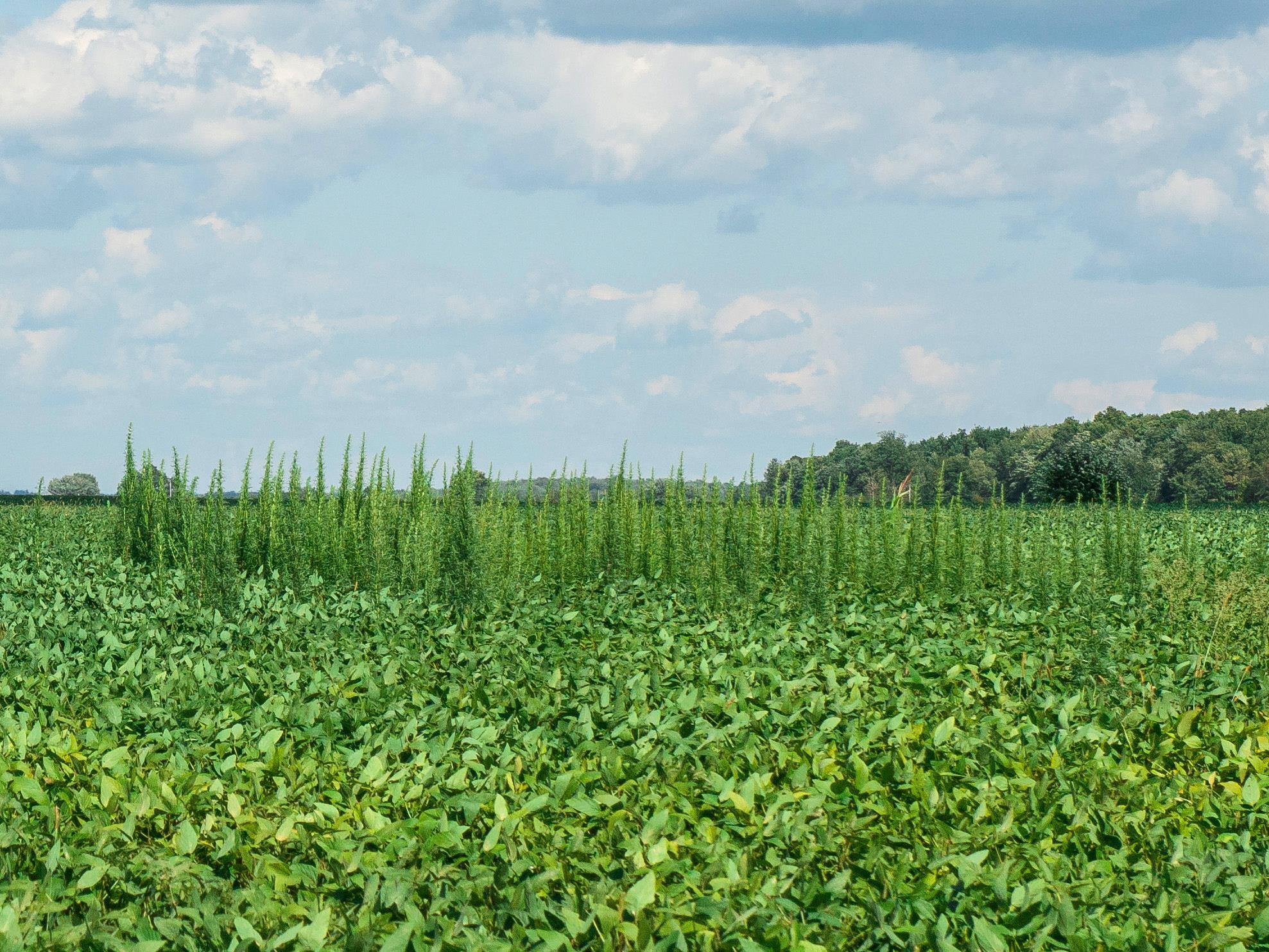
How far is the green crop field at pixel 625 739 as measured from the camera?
345cm

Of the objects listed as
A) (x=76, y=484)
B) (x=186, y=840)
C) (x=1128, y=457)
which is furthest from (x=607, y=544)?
(x=76, y=484)

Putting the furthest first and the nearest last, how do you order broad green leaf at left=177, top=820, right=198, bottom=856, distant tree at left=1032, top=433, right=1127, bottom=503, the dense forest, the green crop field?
the dense forest, distant tree at left=1032, top=433, right=1127, bottom=503, broad green leaf at left=177, top=820, right=198, bottom=856, the green crop field

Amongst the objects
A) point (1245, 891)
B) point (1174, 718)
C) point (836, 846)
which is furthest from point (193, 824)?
point (1174, 718)

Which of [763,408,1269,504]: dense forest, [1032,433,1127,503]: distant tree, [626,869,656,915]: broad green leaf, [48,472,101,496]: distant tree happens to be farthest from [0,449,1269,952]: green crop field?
[48,472,101,496]: distant tree

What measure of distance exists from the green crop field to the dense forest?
29.0m

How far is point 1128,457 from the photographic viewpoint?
49.4 m

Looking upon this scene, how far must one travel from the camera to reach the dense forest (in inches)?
1925

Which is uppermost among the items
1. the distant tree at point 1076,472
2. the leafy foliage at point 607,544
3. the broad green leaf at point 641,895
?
the distant tree at point 1076,472

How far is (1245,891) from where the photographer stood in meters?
3.66

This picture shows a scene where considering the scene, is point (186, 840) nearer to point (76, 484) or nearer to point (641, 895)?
point (641, 895)

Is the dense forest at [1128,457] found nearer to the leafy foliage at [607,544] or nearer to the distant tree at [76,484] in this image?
→ the leafy foliage at [607,544]

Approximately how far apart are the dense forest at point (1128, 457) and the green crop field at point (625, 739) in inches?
1142

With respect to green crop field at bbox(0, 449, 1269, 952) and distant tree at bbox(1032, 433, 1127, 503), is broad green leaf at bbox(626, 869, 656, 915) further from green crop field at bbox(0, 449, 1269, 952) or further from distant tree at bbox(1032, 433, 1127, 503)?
distant tree at bbox(1032, 433, 1127, 503)

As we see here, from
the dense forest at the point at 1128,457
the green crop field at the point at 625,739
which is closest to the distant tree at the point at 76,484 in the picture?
the dense forest at the point at 1128,457
